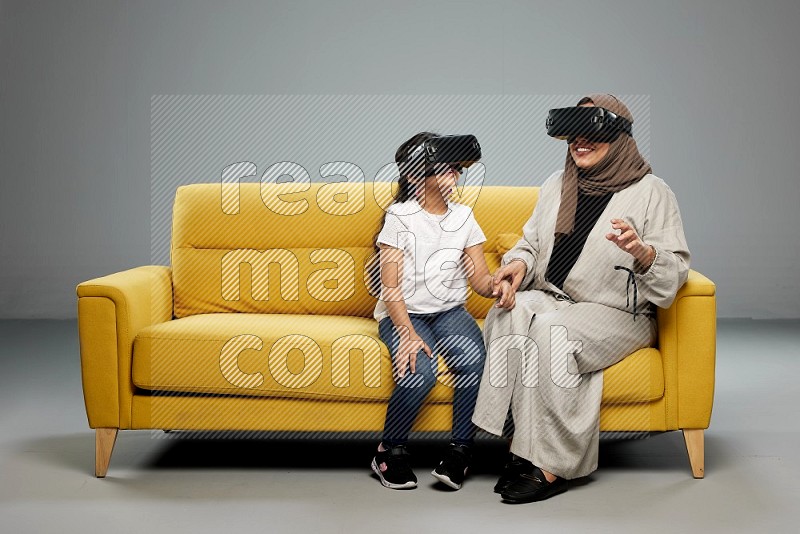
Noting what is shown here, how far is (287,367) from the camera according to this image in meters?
2.84

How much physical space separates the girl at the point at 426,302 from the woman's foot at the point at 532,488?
0.16 metres

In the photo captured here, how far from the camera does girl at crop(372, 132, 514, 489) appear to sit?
2775 mm

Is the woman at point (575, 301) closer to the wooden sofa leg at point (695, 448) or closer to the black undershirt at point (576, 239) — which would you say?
the black undershirt at point (576, 239)

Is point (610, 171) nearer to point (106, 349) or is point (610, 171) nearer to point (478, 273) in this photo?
point (478, 273)

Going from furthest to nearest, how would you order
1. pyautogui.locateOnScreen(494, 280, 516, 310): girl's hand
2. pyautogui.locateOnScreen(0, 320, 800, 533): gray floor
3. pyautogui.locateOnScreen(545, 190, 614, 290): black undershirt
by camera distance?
pyautogui.locateOnScreen(545, 190, 614, 290): black undershirt < pyautogui.locateOnScreen(494, 280, 516, 310): girl's hand < pyautogui.locateOnScreen(0, 320, 800, 533): gray floor

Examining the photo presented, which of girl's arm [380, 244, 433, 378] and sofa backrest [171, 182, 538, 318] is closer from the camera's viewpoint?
girl's arm [380, 244, 433, 378]

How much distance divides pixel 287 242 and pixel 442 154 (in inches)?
30.4

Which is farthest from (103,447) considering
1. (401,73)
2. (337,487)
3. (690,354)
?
(401,73)

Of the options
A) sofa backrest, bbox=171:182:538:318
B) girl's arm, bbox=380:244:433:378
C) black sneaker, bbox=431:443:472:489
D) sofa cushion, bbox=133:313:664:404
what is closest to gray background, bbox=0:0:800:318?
sofa backrest, bbox=171:182:538:318

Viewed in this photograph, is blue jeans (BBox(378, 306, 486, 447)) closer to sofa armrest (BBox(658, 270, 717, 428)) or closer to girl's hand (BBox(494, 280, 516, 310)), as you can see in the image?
girl's hand (BBox(494, 280, 516, 310))

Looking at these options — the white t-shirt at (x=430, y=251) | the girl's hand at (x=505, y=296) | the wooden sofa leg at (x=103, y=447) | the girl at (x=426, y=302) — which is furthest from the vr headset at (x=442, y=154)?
the wooden sofa leg at (x=103, y=447)

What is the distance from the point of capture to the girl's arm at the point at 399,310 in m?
2.78

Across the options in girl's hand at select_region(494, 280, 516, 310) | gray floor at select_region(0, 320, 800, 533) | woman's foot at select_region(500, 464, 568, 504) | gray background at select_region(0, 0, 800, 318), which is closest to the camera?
gray floor at select_region(0, 320, 800, 533)

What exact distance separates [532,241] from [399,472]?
0.83 meters
